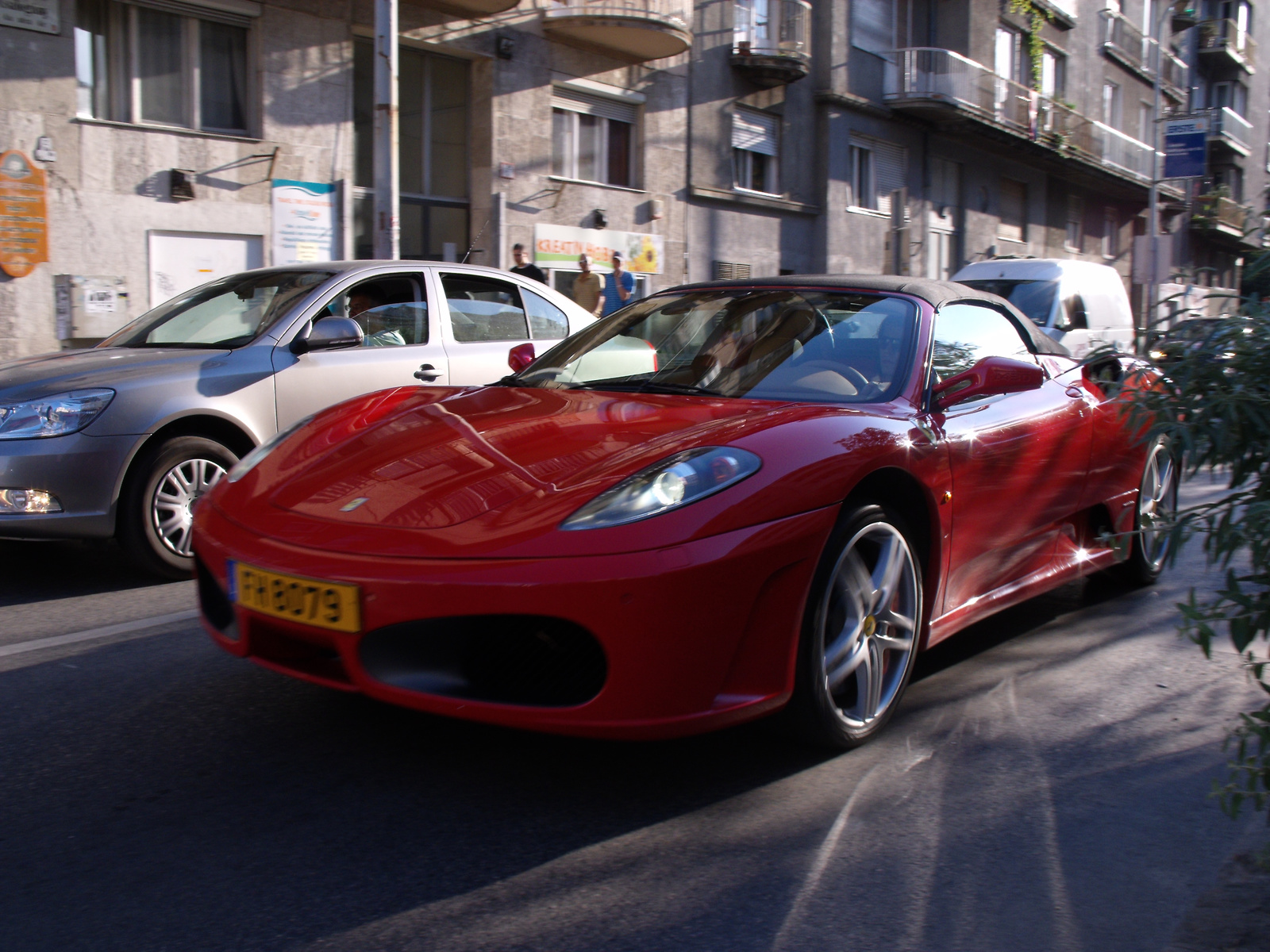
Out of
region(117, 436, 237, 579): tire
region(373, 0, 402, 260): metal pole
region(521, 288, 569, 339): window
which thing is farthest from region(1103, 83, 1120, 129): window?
region(117, 436, 237, 579): tire

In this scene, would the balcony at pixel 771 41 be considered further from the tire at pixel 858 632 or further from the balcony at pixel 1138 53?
the tire at pixel 858 632

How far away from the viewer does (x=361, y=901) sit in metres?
2.29

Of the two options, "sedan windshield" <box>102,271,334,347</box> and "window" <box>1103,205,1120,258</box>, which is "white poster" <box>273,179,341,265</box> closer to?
"sedan windshield" <box>102,271,334,347</box>

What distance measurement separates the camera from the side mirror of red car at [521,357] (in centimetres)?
448

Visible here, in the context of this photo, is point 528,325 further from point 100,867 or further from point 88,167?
point 88,167

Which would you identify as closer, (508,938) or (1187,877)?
(508,938)

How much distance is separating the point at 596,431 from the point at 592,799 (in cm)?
98

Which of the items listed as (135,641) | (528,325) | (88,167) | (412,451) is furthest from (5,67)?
(412,451)

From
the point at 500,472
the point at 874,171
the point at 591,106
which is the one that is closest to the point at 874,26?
the point at 874,171

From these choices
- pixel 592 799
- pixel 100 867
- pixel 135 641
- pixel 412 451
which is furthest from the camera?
pixel 135 641

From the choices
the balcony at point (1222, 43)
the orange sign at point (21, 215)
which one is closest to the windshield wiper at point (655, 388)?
the orange sign at point (21, 215)

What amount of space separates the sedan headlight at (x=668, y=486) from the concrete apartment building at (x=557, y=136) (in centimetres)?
112

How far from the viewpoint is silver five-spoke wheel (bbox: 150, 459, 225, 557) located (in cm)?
513

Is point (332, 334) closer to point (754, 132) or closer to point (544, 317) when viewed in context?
point (544, 317)
